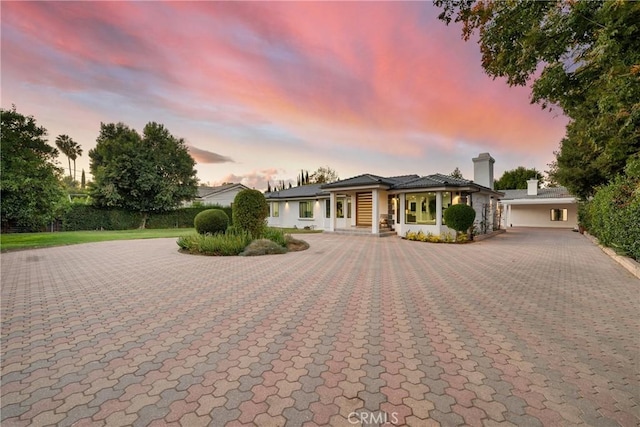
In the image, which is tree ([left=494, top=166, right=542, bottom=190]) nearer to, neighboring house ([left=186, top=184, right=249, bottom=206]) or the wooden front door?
the wooden front door

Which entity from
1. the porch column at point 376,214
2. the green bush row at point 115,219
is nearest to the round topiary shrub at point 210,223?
the porch column at point 376,214

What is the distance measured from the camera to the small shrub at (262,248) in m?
10.8

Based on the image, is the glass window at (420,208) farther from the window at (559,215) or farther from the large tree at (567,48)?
the window at (559,215)

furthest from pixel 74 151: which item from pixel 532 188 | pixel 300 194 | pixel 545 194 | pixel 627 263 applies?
pixel 545 194

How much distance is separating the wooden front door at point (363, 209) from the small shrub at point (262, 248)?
10929mm

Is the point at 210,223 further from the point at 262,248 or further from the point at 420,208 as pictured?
the point at 420,208

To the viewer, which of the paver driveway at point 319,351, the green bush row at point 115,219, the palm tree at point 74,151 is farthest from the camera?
the palm tree at point 74,151

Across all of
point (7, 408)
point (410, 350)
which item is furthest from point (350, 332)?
point (7, 408)

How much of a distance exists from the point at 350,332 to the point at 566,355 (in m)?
2.50

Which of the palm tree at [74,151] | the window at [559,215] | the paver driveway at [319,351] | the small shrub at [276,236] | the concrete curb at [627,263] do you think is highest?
the palm tree at [74,151]

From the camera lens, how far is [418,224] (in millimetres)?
17766

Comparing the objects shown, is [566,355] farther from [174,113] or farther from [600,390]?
[174,113]

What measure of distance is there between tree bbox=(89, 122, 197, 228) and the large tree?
2829cm

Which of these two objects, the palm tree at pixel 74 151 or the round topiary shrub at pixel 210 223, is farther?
the palm tree at pixel 74 151
